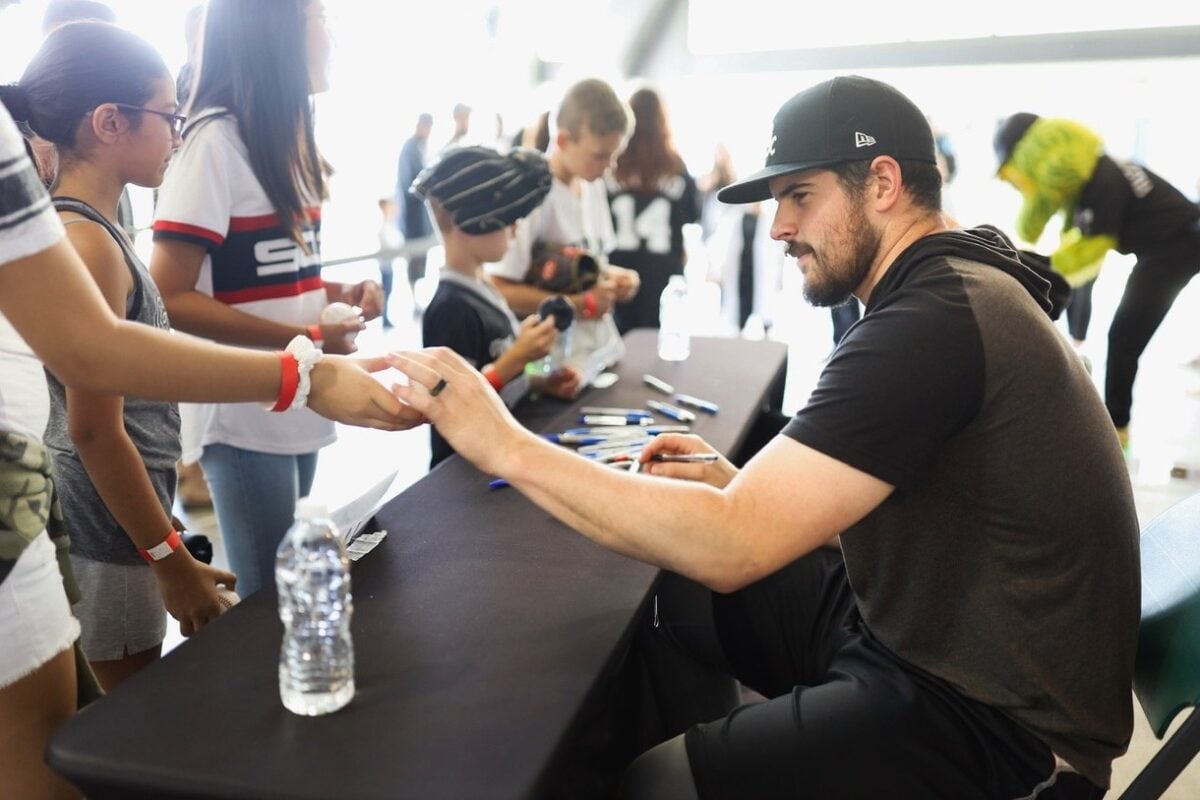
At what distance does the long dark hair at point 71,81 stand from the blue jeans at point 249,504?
68cm

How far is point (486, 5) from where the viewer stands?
796cm

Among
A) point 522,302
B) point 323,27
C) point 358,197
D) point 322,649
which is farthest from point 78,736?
point 358,197

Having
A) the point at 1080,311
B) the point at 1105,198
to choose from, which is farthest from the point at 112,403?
the point at 1080,311

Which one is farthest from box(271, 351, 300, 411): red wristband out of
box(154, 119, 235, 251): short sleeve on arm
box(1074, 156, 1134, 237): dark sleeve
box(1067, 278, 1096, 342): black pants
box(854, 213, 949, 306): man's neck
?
box(1067, 278, 1096, 342): black pants

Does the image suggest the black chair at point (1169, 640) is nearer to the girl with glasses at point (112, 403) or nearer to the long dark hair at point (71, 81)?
the girl with glasses at point (112, 403)

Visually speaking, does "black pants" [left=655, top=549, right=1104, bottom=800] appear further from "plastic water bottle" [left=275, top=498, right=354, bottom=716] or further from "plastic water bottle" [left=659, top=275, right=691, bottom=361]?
"plastic water bottle" [left=659, top=275, right=691, bottom=361]

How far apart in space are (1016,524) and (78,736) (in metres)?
1.06

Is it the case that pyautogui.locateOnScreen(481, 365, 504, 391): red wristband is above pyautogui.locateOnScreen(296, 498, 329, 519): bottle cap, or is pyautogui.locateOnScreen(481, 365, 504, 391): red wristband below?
below

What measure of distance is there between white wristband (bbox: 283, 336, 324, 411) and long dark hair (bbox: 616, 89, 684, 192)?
2810 millimetres

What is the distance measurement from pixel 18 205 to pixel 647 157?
3.19 metres

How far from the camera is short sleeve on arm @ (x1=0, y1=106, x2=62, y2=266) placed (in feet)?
2.62

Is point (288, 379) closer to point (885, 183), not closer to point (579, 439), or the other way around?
point (579, 439)

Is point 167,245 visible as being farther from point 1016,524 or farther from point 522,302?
point 1016,524

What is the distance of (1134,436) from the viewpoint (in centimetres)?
427
